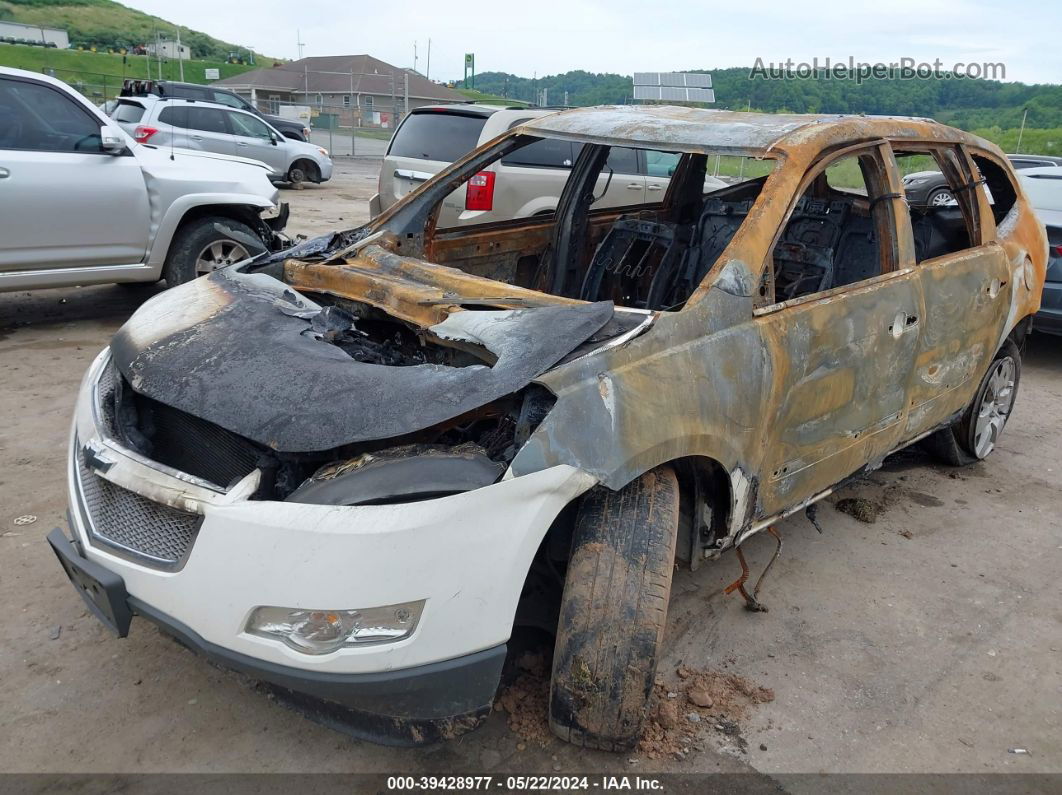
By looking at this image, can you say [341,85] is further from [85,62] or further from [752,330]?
[752,330]

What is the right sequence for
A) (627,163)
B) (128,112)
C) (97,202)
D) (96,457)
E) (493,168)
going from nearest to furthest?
(96,457), (97,202), (493,168), (627,163), (128,112)

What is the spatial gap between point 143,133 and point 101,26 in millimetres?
90774

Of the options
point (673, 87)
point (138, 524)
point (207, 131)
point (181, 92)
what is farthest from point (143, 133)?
point (138, 524)

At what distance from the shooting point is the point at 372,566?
1.95 m

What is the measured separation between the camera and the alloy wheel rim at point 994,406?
448 cm

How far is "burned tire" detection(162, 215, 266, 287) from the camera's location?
21.6ft

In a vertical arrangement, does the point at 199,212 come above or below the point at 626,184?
below

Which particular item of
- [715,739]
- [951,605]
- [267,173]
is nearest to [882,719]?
[715,739]

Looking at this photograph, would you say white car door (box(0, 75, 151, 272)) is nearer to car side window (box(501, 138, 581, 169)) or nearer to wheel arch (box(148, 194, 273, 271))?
wheel arch (box(148, 194, 273, 271))

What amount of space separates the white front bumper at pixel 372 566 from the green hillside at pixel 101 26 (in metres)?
87.2

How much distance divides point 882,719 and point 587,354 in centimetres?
151

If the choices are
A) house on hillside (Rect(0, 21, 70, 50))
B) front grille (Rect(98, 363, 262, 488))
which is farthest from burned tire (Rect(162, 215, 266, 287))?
house on hillside (Rect(0, 21, 70, 50))

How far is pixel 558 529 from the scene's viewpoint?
2.49 m

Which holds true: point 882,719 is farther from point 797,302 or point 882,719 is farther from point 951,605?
point 797,302
